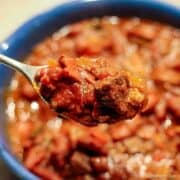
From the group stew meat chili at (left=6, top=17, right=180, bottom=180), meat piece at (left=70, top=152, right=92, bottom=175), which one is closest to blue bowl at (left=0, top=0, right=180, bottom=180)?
stew meat chili at (left=6, top=17, right=180, bottom=180)

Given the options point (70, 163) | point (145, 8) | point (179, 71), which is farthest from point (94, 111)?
point (145, 8)

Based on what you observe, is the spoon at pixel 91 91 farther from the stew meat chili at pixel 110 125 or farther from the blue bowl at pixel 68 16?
the blue bowl at pixel 68 16

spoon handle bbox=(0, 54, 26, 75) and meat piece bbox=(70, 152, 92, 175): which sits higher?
spoon handle bbox=(0, 54, 26, 75)

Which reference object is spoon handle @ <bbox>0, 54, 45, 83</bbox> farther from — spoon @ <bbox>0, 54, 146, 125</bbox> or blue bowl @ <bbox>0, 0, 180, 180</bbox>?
blue bowl @ <bbox>0, 0, 180, 180</bbox>

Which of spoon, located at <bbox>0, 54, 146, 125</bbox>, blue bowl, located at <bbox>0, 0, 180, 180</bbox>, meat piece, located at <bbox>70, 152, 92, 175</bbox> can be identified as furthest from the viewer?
blue bowl, located at <bbox>0, 0, 180, 180</bbox>

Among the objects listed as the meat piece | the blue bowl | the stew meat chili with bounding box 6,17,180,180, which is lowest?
the meat piece

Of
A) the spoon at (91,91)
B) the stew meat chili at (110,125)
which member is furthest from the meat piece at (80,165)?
the spoon at (91,91)

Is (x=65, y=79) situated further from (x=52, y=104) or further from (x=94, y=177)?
(x=94, y=177)
